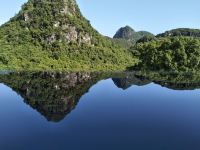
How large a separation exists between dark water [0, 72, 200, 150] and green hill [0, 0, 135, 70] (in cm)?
12374

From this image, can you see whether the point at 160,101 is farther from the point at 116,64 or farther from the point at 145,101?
the point at 116,64

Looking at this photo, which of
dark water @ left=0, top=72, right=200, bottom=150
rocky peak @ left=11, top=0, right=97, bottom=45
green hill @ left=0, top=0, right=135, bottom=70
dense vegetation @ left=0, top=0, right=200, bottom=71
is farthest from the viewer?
rocky peak @ left=11, top=0, right=97, bottom=45

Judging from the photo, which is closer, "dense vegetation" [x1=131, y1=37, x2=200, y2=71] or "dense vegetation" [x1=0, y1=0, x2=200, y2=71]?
"dense vegetation" [x1=131, y1=37, x2=200, y2=71]

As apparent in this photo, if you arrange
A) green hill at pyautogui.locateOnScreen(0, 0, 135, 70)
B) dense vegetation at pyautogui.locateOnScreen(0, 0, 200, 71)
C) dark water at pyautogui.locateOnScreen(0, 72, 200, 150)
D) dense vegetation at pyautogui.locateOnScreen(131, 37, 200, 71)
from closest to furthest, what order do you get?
dark water at pyautogui.locateOnScreen(0, 72, 200, 150), dense vegetation at pyautogui.locateOnScreen(131, 37, 200, 71), dense vegetation at pyautogui.locateOnScreen(0, 0, 200, 71), green hill at pyautogui.locateOnScreen(0, 0, 135, 70)

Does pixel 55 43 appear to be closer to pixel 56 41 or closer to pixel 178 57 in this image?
pixel 56 41

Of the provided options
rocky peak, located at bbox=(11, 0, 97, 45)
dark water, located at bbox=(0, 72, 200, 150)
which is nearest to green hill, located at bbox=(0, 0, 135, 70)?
rocky peak, located at bbox=(11, 0, 97, 45)

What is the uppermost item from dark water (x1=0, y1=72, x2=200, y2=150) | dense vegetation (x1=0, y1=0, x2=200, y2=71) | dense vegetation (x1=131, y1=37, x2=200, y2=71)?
dense vegetation (x1=0, y1=0, x2=200, y2=71)

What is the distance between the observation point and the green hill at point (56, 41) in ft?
490

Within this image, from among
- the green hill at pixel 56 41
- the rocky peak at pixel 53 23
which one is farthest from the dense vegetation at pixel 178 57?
the rocky peak at pixel 53 23

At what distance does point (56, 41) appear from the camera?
172m

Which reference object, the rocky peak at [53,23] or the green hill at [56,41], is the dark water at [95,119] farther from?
the rocky peak at [53,23]

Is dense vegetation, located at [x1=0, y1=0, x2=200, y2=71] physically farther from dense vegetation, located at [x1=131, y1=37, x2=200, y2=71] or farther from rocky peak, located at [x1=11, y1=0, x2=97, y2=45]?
dense vegetation, located at [x1=131, y1=37, x2=200, y2=71]

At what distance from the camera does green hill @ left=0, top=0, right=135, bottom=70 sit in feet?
490

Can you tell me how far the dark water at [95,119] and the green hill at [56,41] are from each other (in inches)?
4872
